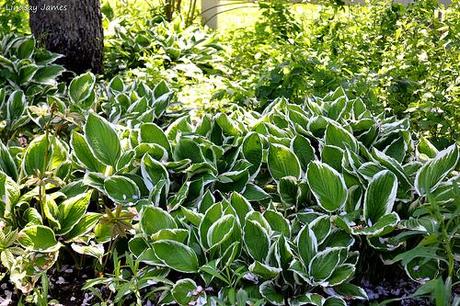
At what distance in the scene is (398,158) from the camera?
2949 millimetres

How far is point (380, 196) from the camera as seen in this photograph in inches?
99.2

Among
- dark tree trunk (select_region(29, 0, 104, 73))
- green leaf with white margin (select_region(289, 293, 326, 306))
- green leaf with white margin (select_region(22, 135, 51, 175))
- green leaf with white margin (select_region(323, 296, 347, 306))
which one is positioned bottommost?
green leaf with white margin (select_region(323, 296, 347, 306))

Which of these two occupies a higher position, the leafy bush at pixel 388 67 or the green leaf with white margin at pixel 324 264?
the leafy bush at pixel 388 67

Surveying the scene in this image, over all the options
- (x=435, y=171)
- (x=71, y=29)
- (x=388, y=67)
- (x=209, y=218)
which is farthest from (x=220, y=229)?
(x=71, y=29)

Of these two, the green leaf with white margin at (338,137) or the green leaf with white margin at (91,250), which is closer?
the green leaf with white margin at (91,250)

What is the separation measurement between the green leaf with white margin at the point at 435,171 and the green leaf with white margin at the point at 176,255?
0.92m

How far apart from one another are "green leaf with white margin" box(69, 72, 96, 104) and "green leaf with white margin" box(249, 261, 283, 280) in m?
1.86

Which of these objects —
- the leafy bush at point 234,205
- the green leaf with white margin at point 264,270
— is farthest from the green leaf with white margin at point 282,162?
the green leaf with white margin at point 264,270

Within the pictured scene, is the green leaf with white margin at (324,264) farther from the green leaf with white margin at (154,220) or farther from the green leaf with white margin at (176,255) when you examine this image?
the green leaf with white margin at (154,220)

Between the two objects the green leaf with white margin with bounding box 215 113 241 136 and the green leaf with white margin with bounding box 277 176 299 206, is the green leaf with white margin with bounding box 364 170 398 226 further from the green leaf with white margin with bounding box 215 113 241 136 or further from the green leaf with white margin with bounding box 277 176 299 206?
the green leaf with white margin with bounding box 215 113 241 136

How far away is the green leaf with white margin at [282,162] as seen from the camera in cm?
278

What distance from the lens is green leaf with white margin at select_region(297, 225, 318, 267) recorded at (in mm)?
2396

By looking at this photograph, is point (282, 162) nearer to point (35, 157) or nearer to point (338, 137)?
point (338, 137)

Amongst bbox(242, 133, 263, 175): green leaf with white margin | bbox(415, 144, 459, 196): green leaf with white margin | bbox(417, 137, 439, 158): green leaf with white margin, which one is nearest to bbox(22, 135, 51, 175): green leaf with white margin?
bbox(242, 133, 263, 175): green leaf with white margin
